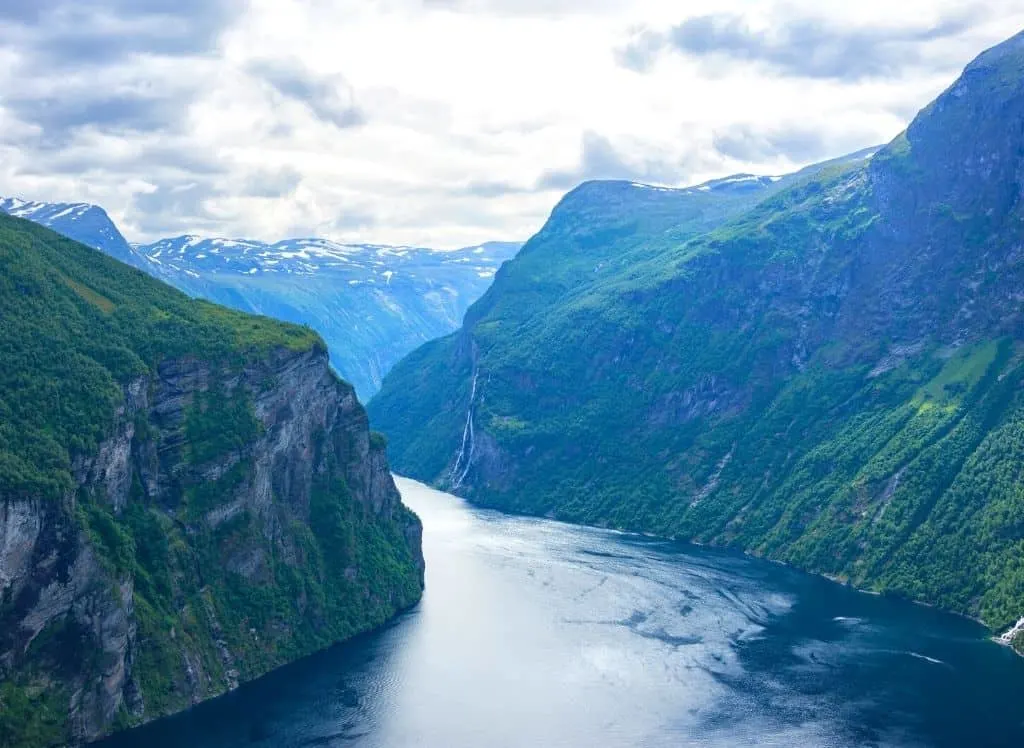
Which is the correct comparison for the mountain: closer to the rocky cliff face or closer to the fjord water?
the rocky cliff face

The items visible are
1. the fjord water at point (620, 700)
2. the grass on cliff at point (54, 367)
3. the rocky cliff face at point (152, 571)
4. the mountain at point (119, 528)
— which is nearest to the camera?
the mountain at point (119, 528)

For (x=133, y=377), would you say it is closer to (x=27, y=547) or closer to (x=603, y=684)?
(x=27, y=547)

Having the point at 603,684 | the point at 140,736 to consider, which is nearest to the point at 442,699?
the point at 603,684

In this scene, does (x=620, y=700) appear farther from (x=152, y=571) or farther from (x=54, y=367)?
(x=54, y=367)

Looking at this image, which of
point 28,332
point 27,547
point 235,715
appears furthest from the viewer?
point 28,332

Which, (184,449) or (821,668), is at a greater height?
(184,449)

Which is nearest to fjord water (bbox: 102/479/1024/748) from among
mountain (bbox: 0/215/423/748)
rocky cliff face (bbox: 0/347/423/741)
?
rocky cliff face (bbox: 0/347/423/741)

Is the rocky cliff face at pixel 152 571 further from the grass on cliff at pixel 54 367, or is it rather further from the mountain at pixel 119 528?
the grass on cliff at pixel 54 367

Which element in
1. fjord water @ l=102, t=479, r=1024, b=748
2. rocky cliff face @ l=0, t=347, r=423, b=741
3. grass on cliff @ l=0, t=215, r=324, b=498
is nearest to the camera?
rocky cliff face @ l=0, t=347, r=423, b=741

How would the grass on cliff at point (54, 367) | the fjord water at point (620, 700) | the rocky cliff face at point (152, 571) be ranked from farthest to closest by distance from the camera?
the fjord water at point (620, 700) → the grass on cliff at point (54, 367) → the rocky cliff face at point (152, 571)

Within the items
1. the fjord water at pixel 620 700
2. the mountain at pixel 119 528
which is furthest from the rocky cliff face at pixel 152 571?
the fjord water at pixel 620 700

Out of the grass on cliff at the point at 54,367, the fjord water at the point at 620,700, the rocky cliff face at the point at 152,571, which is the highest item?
the grass on cliff at the point at 54,367
